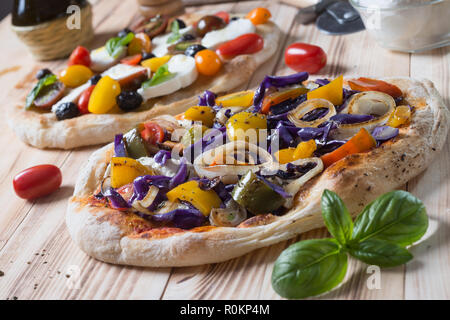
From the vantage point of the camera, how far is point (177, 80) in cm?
507

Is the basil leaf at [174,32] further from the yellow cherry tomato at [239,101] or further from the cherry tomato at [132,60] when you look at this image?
the yellow cherry tomato at [239,101]

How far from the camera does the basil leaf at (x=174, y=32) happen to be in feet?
19.3

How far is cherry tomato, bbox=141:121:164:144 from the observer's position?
4.10 metres

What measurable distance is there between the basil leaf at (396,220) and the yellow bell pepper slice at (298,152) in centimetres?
76

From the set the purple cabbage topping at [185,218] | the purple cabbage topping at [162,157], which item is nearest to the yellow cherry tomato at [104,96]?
the purple cabbage topping at [162,157]

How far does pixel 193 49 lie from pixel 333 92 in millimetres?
1924

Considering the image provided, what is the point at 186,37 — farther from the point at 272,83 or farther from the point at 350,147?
the point at 350,147

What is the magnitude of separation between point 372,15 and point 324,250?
2739 millimetres

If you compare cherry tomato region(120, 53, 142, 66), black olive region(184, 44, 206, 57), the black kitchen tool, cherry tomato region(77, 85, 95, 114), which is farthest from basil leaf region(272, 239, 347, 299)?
the black kitchen tool

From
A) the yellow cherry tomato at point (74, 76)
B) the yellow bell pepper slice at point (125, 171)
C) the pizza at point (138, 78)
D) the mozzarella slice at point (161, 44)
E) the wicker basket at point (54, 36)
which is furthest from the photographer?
the wicker basket at point (54, 36)

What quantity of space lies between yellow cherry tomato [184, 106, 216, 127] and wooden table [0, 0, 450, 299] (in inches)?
44.0

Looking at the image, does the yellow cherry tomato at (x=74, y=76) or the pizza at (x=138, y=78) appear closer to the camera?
the pizza at (x=138, y=78)
